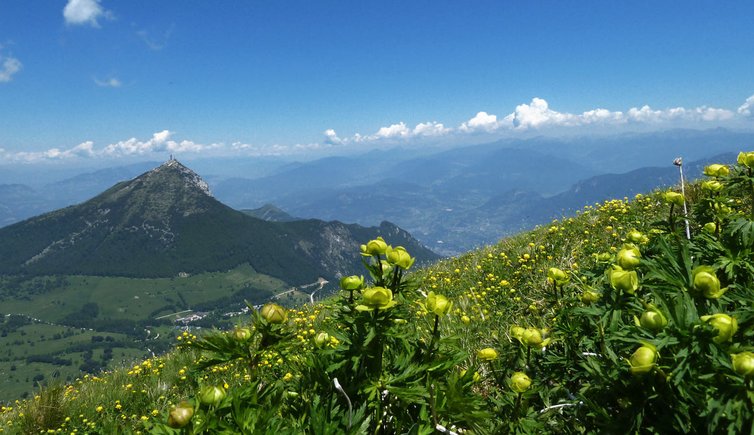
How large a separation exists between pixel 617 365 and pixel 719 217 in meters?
2.41

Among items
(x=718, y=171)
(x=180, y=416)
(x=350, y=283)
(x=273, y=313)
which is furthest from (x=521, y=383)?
(x=718, y=171)

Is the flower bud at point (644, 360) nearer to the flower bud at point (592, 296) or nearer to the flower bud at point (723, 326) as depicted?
the flower bud at point (723, 326)

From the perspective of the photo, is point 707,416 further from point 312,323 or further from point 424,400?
point 312,323

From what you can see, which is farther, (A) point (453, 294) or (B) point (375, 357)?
(A) point (453, 294)

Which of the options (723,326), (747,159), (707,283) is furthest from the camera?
(747,159)

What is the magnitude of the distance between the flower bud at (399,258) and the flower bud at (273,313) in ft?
2.20

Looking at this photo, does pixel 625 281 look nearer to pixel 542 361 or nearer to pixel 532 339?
pixel 532 339

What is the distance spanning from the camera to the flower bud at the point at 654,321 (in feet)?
5.82

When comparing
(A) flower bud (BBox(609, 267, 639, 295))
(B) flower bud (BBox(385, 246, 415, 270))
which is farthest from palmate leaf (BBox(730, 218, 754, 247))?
(B) flower bud (BBox(385, 246, 415, 270))

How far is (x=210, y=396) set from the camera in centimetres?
195

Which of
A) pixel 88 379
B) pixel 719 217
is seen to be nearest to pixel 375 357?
pixel 719 217

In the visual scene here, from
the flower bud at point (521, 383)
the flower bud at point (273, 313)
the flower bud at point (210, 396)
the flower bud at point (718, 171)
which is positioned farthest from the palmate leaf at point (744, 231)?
the flower bud at point (210, 396)

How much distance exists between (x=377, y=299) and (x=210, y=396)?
0.94 m

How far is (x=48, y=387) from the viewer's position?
614 cm
